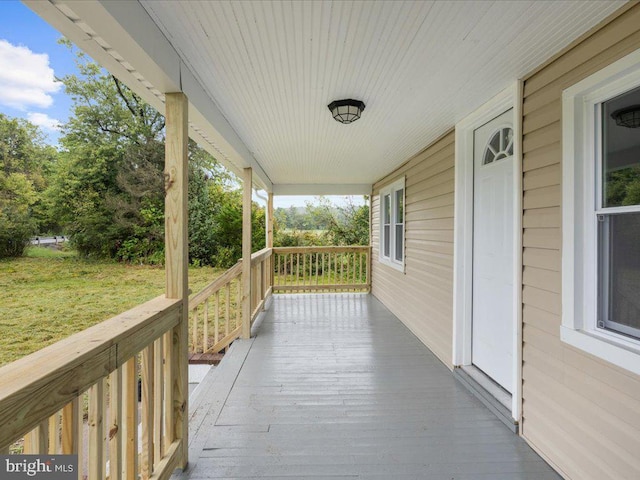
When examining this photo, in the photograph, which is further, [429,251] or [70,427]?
[429,251]

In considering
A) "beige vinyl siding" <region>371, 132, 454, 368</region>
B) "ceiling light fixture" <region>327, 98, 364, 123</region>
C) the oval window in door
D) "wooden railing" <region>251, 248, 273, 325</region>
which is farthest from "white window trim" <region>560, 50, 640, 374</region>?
"wooden railing" <region>251, 248, 273, 325</region>

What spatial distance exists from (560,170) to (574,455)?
60.2 inches

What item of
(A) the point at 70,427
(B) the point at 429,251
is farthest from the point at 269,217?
(A) the point at 70,427

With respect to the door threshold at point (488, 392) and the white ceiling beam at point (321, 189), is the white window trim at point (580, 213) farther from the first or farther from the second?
the white ceiling beam at point (321, 189)

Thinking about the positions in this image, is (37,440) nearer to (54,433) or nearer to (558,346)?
(54,433)

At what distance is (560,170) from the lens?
71.7 inches

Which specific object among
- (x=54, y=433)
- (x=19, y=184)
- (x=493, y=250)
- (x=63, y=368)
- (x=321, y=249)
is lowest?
(x=54, y=433)

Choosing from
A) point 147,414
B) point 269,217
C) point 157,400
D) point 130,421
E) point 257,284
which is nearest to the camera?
point 130,421

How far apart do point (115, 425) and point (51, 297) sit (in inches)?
30.5

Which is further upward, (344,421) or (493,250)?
(493,250)

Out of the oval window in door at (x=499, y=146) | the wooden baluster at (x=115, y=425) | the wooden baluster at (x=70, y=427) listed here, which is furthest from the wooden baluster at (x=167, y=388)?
the oval window in door at (x=499, y=146)

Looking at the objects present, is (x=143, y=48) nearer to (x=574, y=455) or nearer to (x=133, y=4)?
(x=133, y=4)

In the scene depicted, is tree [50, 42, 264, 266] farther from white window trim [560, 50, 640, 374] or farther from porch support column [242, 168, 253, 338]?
white window trim [560, 50, 640, 374]

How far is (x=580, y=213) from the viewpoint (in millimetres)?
1713
